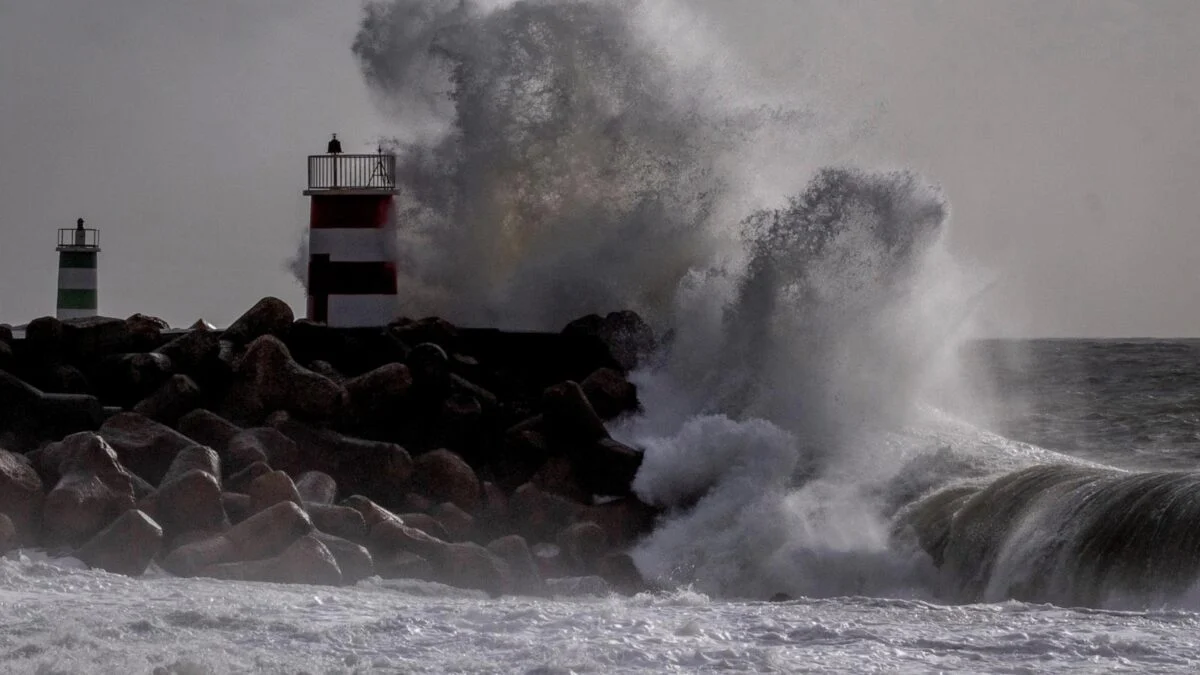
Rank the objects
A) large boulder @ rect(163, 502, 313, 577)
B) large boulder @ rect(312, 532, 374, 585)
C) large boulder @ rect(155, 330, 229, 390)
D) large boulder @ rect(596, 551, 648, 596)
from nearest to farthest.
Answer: large boulder @ rect(163, 502, 313, 577)
large boulder @ rect(312, 532, 374, 585)
large boulder @ rect(596, 551, 648, 596)
large boulder @ rect(155, 330, 229, 390)

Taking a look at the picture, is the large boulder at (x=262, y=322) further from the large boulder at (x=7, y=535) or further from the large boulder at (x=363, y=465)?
the large boulder at (x=7, y=535)

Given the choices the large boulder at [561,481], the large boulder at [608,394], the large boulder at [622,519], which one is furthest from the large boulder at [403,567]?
the large boulder at [608,394]

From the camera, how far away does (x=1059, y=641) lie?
5.39 meters

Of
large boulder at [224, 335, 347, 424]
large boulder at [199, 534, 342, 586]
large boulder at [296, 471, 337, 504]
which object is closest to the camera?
large boulder at [199, 534, 342, 586]

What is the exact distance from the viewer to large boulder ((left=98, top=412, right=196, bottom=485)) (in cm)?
849

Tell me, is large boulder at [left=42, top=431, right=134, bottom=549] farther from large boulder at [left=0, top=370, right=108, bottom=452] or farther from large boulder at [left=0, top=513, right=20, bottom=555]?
large boulder at [left=0, top=370, right=108, bottom=452]

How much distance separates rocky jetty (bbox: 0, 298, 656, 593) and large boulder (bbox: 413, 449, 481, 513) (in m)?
0.01

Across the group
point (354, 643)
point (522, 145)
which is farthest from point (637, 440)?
point (354, 643)

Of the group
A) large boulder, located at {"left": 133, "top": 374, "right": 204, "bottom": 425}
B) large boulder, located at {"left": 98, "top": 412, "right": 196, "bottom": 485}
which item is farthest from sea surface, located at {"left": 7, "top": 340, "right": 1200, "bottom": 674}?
large boulder, located at {"left": 133, "top": 374, "right": 204, "bottom": 425}

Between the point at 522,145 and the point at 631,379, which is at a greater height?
the point at 522,145

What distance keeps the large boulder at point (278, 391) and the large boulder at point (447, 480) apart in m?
0.90

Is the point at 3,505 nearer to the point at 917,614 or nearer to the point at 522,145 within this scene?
the point at 917,614

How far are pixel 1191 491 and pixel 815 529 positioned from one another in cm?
196

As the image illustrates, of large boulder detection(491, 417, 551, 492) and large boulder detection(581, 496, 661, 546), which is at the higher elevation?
large boulder detection(491, 417, 551, 492)
